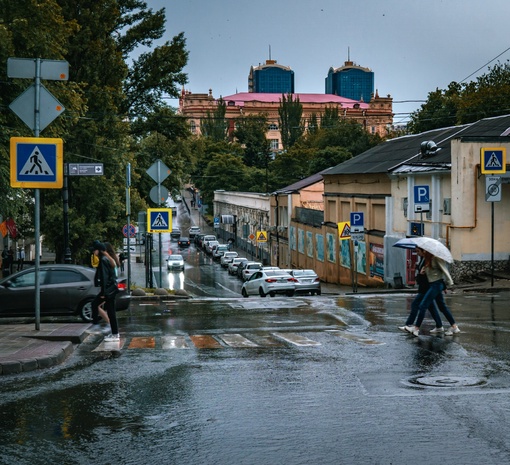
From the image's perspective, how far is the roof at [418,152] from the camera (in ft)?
113

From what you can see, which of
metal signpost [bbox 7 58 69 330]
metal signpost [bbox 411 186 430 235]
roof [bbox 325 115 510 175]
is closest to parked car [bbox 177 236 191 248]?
roof [bbox 325 115 510 175]

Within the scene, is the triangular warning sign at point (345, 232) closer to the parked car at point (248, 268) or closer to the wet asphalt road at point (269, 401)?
the wet asphalt road at point (269, 401)

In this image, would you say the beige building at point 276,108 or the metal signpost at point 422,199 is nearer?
the metal signpost at point 422,199

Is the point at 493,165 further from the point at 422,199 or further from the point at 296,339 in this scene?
the point at 296,339

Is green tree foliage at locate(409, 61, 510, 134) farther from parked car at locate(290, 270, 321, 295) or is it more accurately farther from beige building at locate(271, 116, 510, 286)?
parked car at locate(290, 270, 321, 295)

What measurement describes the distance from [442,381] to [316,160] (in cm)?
7936

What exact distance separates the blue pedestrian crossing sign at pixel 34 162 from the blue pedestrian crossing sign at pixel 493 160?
18.1 meters

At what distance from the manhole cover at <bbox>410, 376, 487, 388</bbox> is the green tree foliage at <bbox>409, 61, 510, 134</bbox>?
5388 centimetres

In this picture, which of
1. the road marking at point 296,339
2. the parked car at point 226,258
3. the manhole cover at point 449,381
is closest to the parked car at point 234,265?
the parked car at point 226,258

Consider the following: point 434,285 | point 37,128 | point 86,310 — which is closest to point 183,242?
point 86,310

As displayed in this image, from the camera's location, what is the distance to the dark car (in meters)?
18.2

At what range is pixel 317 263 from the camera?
182ft

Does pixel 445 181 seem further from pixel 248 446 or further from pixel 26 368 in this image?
pixel 248 446

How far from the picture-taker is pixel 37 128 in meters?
13.0
